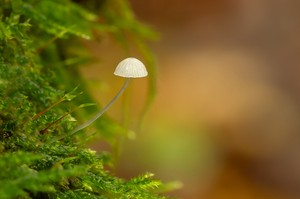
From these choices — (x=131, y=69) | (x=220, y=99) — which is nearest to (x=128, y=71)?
(x=131, y=69)

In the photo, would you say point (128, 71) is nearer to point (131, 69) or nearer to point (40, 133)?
point (131, 69)

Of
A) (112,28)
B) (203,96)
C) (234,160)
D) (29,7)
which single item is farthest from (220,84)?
(29,7)

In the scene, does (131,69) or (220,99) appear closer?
(131,69)

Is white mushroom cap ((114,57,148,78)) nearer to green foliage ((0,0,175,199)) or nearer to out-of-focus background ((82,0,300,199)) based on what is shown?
green foliage ((0,0,175,199))

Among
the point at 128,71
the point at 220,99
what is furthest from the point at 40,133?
the point at 220,99

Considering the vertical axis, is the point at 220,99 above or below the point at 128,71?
above

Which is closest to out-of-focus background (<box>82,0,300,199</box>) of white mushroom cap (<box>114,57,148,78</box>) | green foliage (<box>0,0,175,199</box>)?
green foliage (<box>0,0,175,199</box>)

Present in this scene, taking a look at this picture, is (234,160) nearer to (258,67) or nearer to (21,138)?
(258,67)

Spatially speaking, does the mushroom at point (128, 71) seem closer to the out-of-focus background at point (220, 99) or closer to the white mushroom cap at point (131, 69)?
the white mushroom cap at point (131, 69)

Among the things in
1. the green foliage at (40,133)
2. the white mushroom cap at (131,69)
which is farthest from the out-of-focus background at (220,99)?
the white mushroom cap at (131,69)
